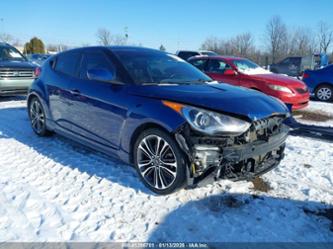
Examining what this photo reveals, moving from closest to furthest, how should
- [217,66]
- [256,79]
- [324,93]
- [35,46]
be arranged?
[256,79], [217,66], [324,93], [35,46]

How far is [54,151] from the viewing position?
5.24 meters

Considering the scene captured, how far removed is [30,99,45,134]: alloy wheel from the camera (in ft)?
19.4

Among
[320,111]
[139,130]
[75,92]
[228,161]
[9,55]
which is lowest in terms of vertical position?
[320,111]

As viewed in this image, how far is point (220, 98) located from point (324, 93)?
9.44m

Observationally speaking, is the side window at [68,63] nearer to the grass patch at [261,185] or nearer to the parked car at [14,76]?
the grass patch at [261,185]

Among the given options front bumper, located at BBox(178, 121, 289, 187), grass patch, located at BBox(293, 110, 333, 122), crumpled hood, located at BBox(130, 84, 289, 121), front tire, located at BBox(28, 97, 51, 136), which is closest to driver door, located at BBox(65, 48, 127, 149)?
crumpled hood, located at BBox(130, 84, 289, 121)

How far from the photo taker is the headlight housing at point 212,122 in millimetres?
3297

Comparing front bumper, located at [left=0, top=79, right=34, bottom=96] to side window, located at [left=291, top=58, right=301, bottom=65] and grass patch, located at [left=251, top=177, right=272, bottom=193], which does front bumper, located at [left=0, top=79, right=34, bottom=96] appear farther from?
side window, located at [left=291, top=58, right=301, bottom=65]

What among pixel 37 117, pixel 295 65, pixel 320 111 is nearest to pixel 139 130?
pixel 37 117

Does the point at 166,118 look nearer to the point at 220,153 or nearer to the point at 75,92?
the point at 220,153

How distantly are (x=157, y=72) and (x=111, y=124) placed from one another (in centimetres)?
94

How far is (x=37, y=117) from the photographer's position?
6047 mm

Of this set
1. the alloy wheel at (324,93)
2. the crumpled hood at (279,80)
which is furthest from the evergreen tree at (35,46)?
the crumpled hood at (279,80)

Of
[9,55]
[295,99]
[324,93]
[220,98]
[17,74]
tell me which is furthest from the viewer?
[324,93]
